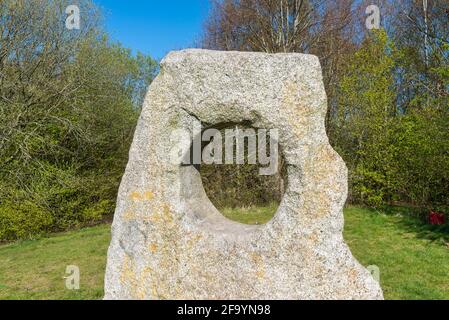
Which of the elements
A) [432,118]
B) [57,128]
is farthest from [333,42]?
[57,128]

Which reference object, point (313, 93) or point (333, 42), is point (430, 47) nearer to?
point (333, 42)

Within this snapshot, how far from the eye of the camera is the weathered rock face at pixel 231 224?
3.37 m

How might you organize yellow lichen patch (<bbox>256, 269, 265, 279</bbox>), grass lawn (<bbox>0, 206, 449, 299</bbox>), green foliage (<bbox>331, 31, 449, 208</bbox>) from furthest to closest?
green foliage (<bbox>331, 31, 449, 208</bbox>) < grass lawn (<bbox>0, 206, 449, 299</bbox>) < yellow lichen patch (<bbox>256, 269, 265, 279</bbox>)

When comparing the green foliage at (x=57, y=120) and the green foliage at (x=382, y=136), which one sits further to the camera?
the green foliage at (x=57, y=120)

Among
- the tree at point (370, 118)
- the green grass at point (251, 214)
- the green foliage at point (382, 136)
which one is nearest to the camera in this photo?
the green foliage at point (382, 136)

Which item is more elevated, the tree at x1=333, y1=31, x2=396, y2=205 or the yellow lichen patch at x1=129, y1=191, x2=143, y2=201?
the tree at x1=333, y1=31, x2=396, y2=205

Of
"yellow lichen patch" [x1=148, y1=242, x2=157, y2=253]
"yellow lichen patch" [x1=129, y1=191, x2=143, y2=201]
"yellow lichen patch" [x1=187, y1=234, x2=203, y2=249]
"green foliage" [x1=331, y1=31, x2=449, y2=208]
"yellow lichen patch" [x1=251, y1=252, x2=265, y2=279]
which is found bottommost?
"yellow lichen patch" [x1=251, y1=252, x2=265, y2=279]

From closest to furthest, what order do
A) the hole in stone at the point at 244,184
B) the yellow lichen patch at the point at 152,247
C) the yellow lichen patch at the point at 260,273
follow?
the yellow lichen patch at the point at 260,273
the yellow lichen patch at the point at 152,247
the hole in stone at the point at 244,184

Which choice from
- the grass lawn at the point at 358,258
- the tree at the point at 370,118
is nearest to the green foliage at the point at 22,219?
the grass lawn at the point at 358,258

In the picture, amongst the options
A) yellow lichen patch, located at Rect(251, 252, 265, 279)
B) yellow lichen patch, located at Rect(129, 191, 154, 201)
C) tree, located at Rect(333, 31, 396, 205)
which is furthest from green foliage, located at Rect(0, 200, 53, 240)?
tree, located at Rect(333, 31, 396, 205)

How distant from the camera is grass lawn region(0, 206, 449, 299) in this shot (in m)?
5.36

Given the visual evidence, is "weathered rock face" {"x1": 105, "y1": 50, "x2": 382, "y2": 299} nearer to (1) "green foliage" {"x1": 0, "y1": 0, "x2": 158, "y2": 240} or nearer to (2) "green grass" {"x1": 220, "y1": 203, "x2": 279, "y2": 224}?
(2) "green grass" {"x1": 220, "y1": 203, "x2": 279, "y2": 224}

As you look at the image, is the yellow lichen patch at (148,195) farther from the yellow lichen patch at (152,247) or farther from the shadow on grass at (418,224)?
the shadow on grass at (418,224)

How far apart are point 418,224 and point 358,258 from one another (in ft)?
11.3
